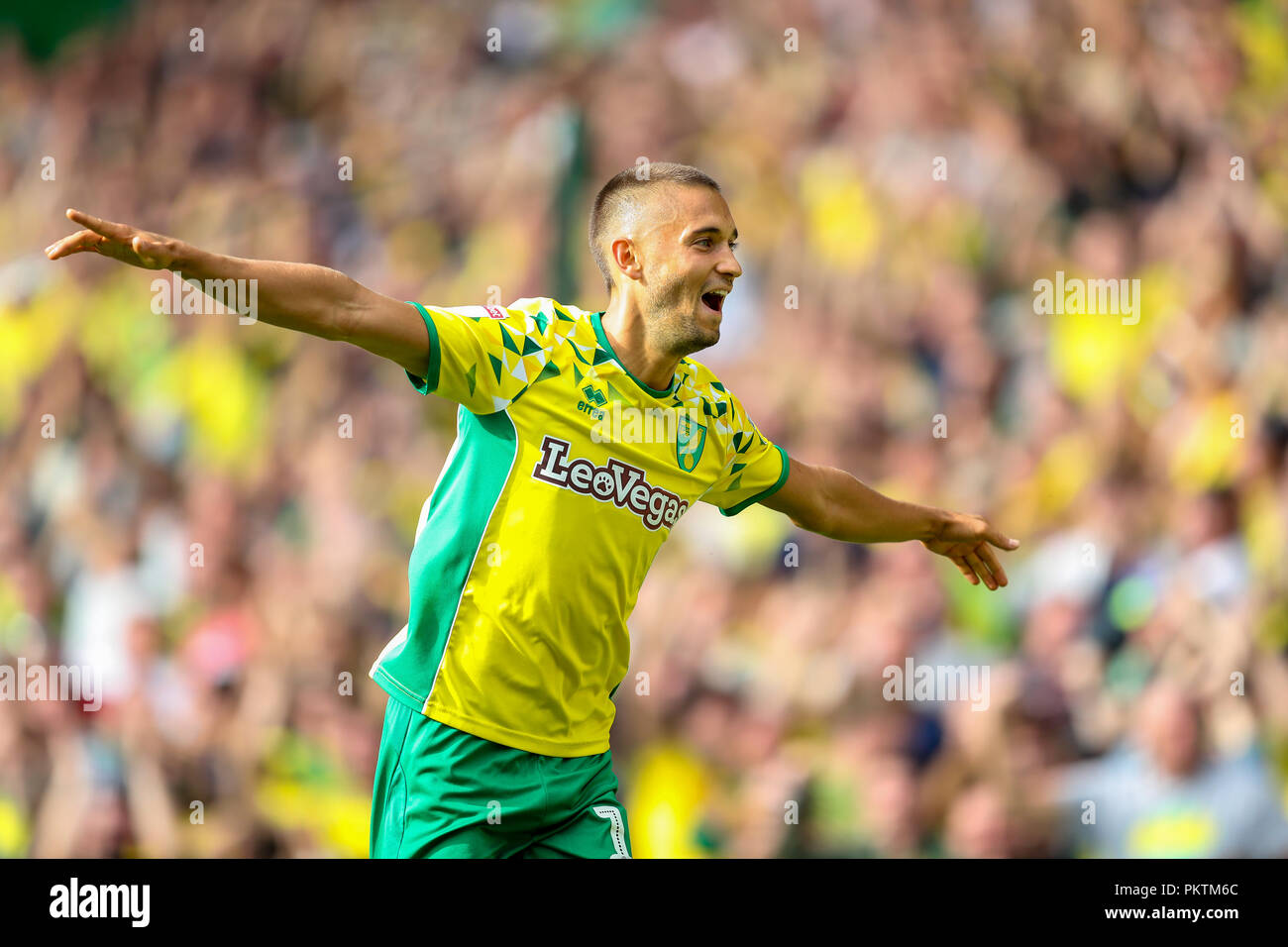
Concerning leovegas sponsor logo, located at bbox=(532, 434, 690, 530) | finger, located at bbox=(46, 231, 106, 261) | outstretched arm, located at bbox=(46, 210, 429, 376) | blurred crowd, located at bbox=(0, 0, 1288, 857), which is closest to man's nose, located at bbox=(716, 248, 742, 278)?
leovegas sponsor logo, located at bbox=(532, 434, 690, 530)

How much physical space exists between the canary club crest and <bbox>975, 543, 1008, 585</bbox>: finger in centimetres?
114

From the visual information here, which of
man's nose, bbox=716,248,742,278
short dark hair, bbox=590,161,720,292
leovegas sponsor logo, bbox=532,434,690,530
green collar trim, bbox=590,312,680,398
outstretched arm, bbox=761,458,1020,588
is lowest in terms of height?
outstretched arm, bbox=761,458,1020,588

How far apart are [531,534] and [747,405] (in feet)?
12.0

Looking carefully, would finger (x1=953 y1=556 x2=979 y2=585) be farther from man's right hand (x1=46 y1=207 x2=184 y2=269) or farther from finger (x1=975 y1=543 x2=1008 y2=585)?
man's right hand (x1=46 y1=207 x2=184 y2=269)

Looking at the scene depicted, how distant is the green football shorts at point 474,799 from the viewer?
330 cm

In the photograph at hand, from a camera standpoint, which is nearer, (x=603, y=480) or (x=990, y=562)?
(x=603, y=480)

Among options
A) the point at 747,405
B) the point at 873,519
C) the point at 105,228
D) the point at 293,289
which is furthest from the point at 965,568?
the point at 105,228

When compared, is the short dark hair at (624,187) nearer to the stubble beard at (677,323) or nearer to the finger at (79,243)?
the stubble beard at (677,323)

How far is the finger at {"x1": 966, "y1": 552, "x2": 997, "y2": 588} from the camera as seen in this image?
4227 mm

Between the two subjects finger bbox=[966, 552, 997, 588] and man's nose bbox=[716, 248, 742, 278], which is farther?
finger bbox=[966, 552, 997, 588]

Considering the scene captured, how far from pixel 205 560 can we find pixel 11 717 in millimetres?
1261

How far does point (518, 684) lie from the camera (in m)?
3.33

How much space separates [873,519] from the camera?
13.2ft

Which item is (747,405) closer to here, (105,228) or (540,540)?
(540,540)
